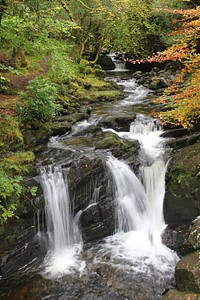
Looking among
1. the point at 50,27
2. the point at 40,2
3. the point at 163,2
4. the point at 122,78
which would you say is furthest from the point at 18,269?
the point at 163,2

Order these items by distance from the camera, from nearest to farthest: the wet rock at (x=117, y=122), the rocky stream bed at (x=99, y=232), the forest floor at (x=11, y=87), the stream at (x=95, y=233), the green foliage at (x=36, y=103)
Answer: the rocky stream bed at (x=99, y=232) → the stream at (x=95, y=233) → the green foliage at (x=36, y=103) → the forest floor at (x=11, y=87) → the wet rock at (x=117, y=122)

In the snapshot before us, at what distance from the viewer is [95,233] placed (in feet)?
24.6

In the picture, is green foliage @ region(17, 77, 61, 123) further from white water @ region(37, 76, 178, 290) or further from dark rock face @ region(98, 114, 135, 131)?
dark rock face @ region(98, 114, 135, 131)

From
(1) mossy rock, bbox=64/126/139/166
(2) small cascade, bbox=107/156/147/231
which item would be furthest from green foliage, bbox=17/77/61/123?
(2) small cascade, bbox=107/156/147/231

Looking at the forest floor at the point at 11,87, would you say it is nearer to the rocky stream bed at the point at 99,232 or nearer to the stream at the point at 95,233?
the rocky stream bed at the point at 99,232

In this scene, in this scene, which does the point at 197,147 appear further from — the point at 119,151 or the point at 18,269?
the point at 18,269

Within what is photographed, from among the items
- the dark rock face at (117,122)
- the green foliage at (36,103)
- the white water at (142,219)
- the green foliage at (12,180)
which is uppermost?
the green foliage at (36,103)

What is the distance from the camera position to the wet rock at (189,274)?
483cm

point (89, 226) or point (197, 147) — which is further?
point (197, 147)

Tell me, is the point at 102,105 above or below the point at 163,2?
below

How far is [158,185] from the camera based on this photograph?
337 inches

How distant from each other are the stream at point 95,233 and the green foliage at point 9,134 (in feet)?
3.47

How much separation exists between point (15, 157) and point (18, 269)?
2.83 metres

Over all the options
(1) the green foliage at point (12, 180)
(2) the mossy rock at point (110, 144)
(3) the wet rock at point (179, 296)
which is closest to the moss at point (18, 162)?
(1) the green foliage at point (12, 180)
